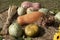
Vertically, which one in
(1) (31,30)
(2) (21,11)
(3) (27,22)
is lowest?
(1) (31,30)

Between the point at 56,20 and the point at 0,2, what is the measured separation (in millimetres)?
2447

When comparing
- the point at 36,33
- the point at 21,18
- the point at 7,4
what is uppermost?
the point at 7,4

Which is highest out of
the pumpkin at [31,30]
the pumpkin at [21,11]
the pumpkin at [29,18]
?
the pumpkin at [21,11]

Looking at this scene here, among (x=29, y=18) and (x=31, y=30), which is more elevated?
(x=29, y=18)

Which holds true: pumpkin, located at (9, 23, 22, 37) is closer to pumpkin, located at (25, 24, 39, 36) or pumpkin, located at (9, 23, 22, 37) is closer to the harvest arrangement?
the harvest arrangement

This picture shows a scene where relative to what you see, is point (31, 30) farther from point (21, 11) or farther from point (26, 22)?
point (21, 11)

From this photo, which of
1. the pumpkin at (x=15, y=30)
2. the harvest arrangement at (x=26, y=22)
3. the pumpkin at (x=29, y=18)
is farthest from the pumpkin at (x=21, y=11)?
the pumpkin at (x=15, y=30)

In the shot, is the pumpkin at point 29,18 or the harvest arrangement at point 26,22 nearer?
the harvest arrangement at point 26,22

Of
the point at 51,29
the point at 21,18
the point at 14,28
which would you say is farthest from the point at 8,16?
the point at 51,29

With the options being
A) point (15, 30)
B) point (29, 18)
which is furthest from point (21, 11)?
point (15, 30)

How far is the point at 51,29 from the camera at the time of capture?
14.0 feet

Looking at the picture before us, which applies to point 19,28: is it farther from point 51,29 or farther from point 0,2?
point 0,2

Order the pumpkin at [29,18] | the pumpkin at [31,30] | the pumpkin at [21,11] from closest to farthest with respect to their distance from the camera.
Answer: the pumpkin at [31,30] < the pumpkin at [29,18] < the pumpkin at [21,11]

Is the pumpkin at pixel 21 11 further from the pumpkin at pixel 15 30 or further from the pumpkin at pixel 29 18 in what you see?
the pumpkin at pixel 15 30
